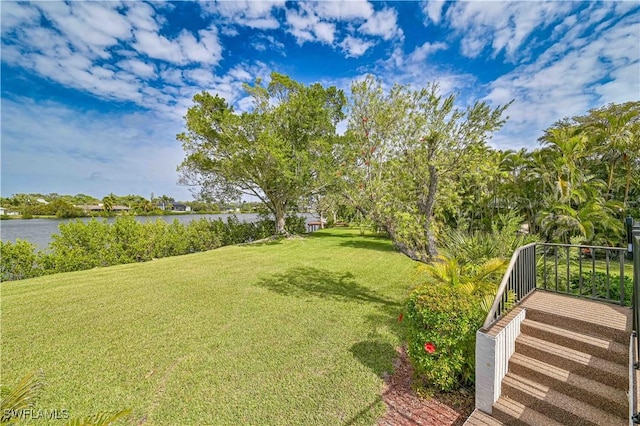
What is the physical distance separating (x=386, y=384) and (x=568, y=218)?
40.0 feet

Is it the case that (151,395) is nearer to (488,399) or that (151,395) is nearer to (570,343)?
(488,399)

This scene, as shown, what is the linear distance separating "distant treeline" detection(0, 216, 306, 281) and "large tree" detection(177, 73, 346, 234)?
348 centimetres

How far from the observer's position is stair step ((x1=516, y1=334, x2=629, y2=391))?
8.32 ft

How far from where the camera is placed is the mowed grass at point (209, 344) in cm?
298

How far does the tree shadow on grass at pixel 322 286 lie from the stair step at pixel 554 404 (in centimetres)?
324

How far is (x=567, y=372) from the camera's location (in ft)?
9.11

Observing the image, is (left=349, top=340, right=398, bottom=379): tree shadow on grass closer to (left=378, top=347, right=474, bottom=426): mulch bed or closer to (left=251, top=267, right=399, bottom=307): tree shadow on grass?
(left=378, top=347, right=474, bottom=426): mulch bed

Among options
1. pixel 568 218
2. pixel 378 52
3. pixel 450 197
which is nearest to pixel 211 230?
pixel 378 52

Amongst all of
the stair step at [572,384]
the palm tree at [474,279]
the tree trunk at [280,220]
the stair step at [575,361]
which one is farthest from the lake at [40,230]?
the stair step at [575,361]

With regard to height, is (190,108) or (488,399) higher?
(190,108)

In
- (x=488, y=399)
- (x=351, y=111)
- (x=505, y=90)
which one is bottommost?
(x=488, y=399)

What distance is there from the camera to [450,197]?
5.02 meters

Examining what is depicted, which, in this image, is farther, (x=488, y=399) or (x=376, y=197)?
(x=376, y=197)

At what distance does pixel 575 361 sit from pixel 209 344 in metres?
4.97
